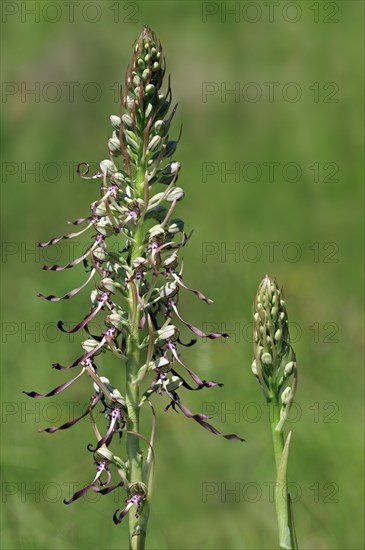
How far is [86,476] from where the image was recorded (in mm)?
6523

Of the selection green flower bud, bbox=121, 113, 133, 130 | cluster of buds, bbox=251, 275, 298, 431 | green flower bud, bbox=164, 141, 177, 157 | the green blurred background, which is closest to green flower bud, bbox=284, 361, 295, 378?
cluster of buds, bbox=251, 275, 298, 431

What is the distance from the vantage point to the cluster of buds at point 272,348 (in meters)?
3.42

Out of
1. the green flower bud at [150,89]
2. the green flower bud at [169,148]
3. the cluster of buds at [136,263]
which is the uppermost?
the green flower bud at [150,89]

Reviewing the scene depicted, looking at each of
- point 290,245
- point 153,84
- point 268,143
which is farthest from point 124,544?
point 268,143

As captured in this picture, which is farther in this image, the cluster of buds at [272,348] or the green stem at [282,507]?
the cluster of buds at [272,348]

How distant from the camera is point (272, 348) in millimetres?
3414

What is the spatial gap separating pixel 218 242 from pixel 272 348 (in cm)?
753

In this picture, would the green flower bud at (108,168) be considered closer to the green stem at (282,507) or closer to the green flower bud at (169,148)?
the green flower bud at (169,148)

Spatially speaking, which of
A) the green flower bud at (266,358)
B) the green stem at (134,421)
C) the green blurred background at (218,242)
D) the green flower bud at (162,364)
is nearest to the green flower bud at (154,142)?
the green stem at (134,421)

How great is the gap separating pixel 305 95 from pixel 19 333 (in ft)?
20.3

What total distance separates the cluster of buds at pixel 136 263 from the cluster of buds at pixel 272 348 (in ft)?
0.92

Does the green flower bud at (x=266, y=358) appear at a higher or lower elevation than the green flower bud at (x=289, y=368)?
higher

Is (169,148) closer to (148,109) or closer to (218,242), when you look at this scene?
(148,109)

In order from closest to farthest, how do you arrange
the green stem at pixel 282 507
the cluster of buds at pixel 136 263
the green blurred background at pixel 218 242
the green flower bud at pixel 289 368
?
the cluster of buds at pixel 136 263
the green stem at pixel 282 507
the green flower bud at pixel 289 368
the green blurred background at pixel 218 242
